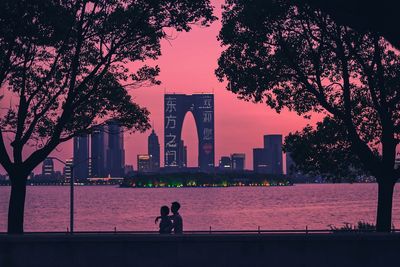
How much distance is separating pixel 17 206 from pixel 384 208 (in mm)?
13422

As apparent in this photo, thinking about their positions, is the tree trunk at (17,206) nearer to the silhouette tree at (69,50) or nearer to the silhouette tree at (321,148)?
the silhouette tree at (69,50)

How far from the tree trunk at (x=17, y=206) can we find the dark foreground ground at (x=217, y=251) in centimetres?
890

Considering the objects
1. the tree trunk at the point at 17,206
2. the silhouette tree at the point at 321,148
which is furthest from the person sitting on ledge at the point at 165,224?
the silhouette tree at the point at 321,148

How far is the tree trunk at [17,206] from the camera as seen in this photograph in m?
23.0

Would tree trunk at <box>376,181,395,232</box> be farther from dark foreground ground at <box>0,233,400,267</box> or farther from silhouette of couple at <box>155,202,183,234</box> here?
silhouette of couple at <box>155,202,183,234</box>

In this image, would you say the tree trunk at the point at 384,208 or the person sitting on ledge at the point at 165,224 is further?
the tree trunk at the point at 384,208

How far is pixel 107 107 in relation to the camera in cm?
2720

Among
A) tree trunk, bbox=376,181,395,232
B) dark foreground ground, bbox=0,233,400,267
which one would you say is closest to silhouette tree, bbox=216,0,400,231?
tree trunk, bbox=376,181,395,232

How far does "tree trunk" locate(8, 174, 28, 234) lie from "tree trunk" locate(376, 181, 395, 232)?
13017 millimetres

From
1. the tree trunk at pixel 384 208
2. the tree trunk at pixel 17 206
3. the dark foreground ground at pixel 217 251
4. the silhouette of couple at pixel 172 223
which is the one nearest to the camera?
the dark foreground ground at pixel 217 251

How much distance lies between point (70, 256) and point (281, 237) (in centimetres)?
484

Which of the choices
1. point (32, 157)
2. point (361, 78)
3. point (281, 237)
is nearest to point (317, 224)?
point (361, 78)

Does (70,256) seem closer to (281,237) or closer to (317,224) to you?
(281,237)

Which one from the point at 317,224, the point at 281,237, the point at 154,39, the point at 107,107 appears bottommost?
the point at 317,224
